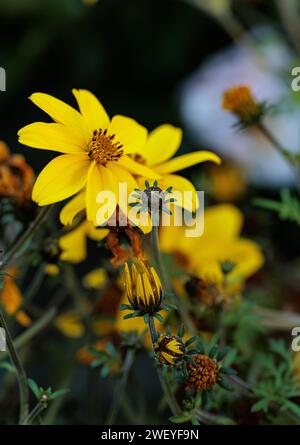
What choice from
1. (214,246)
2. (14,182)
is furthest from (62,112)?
(214,246)

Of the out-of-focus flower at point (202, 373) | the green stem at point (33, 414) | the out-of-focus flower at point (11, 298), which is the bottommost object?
the green stem at point (33, 414)

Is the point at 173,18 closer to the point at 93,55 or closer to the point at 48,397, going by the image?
the point at 93,55

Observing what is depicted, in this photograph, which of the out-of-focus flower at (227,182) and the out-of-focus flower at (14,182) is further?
the out-of-focus flower at (227,182)

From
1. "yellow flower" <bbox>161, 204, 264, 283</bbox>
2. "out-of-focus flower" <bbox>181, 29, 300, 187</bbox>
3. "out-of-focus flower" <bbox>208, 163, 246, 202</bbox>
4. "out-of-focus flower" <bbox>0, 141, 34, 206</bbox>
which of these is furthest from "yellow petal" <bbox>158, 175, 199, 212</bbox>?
"out-of-focus flower" <bbox>181, 29, 300, 187</bbox>

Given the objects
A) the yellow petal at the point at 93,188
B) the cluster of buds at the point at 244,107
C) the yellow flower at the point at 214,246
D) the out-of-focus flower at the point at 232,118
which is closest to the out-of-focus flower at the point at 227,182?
the out-of-focus flower at the point at 232,118

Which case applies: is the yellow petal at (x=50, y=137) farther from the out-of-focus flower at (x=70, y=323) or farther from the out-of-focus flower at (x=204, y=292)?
the out-of-focus flower at (x=70, y=323)
